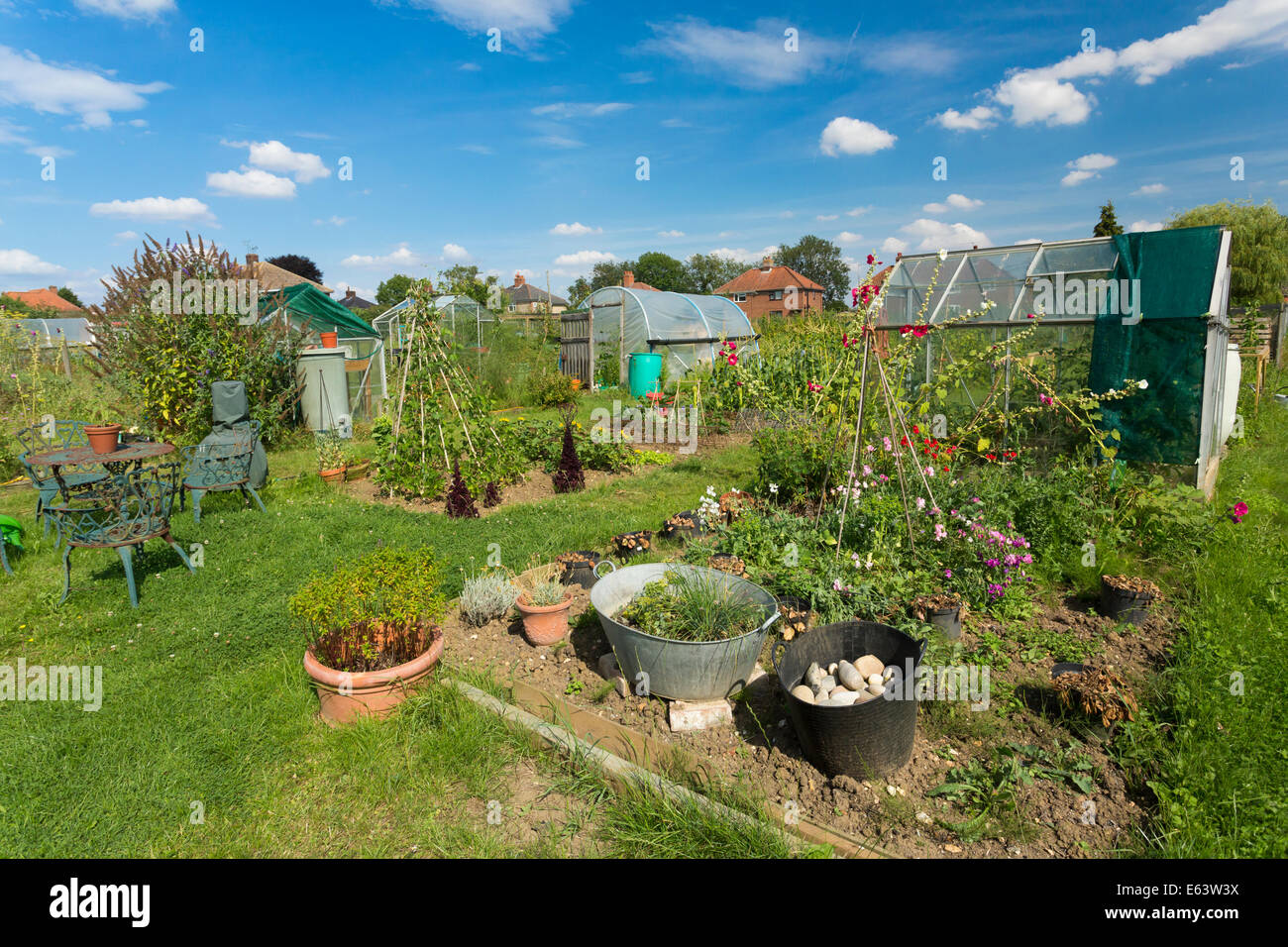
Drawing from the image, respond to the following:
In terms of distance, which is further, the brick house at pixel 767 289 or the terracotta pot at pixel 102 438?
the brick house at pixel 767 289

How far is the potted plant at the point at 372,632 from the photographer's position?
139 inches

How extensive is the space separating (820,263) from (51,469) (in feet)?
233

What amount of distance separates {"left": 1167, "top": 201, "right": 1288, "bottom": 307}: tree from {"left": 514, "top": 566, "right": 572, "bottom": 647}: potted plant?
2935cm

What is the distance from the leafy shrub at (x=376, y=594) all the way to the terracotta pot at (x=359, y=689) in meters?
0.26

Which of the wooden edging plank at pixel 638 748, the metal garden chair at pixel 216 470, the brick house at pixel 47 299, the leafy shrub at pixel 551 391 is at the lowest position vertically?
the wooden edging plank at pixel 638 748

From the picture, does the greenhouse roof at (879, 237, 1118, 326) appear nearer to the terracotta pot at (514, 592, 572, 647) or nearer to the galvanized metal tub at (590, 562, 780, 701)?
the galvanized metal tub at (590, 562, 780, 701)

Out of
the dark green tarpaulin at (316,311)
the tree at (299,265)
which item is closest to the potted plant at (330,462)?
the dark green tarpaulin at (316,311)

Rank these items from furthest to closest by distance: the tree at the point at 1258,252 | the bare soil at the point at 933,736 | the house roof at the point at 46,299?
the house roof at the point at 46,299 → the tree at the point at 1258,252 → the bare soil at the point at 933,736

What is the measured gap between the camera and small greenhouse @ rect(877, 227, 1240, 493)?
6.42 m

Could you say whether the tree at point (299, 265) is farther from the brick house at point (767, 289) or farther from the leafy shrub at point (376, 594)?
the leafy shrub at point (376, 594)

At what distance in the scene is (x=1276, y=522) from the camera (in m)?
6.18

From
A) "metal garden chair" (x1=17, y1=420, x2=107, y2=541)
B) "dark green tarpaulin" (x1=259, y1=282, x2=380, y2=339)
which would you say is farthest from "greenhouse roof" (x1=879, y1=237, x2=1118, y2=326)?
"dark green tarpaulin" (x1=259, y1=282, x2=380, y2=339)
